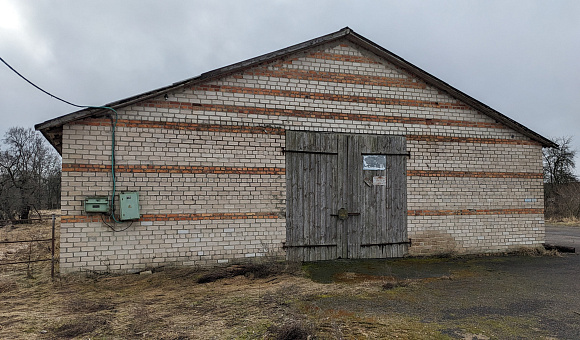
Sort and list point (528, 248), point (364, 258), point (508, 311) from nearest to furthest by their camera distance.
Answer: point (508, 311), point (364, 258), point (528, 248)

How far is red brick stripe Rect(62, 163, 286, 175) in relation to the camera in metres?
6.48

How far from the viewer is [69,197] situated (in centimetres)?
637

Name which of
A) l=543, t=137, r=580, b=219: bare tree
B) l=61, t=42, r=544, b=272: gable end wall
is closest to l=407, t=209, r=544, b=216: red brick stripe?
l=61, t=42, r=544, b=272: gable end wall

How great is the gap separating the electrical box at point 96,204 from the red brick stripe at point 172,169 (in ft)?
1.78

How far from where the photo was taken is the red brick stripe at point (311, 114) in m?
7.05

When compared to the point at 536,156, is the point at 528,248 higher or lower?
lower

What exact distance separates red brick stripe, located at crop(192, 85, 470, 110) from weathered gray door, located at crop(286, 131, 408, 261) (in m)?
0.83

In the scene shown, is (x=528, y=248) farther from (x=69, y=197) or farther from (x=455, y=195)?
(x=69, y=197)

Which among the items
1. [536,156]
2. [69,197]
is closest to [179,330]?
[69,197]

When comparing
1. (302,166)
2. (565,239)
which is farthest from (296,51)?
(565,239)

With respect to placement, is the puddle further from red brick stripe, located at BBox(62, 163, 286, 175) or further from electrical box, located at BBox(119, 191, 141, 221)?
electrical box, located at BBox(119, 191, 141, 221)

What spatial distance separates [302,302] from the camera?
5121 millimetres

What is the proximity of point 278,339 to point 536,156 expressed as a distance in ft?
29.3

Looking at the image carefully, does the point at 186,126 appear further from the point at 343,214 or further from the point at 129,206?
the point at 343,214
